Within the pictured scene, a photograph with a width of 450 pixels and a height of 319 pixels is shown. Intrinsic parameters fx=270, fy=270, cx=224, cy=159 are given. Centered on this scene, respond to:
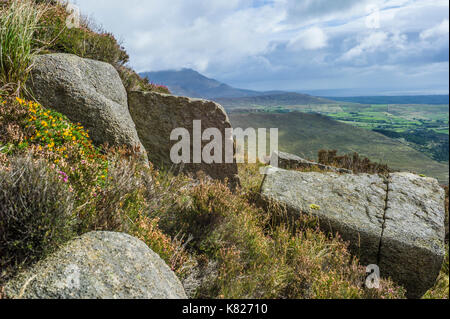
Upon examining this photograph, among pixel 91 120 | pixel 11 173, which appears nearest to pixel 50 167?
pixel 11 173

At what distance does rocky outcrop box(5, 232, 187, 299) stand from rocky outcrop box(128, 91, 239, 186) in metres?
4.12

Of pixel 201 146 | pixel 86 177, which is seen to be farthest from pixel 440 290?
pixel 86 177

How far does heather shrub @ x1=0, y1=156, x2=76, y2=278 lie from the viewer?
2.16 meters

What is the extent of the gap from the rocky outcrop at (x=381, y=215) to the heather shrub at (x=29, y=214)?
4.11m

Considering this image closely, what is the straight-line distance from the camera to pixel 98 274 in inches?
85.7

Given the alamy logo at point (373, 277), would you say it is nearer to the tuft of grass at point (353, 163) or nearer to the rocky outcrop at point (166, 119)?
the rocky outcrop at point (166, 119)

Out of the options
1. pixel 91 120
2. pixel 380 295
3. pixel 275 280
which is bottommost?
pixel 380 295

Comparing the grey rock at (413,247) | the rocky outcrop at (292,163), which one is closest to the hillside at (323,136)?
the rocky outcrop at (292,163)

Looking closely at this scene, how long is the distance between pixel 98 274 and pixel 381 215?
542 centimetres

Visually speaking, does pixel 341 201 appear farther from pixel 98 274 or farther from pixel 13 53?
pixel 13 53

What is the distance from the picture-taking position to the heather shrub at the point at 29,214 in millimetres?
2156
